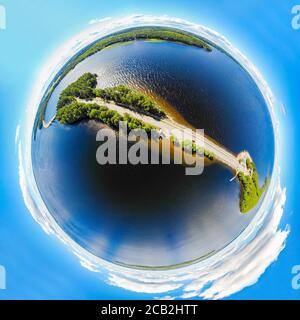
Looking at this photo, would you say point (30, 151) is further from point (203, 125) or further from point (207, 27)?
point (207, 27)

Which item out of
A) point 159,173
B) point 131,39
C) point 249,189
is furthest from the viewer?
point 131,39

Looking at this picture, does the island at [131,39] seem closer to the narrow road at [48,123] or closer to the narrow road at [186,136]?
the narrow road at [48,123]

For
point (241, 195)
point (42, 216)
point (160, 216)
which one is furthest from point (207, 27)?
point (42, 216)

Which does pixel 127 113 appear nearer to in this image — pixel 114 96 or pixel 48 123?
pixel 114 96

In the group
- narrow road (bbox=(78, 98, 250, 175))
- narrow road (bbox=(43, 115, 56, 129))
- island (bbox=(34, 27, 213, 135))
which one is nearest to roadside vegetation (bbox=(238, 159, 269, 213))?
narrow road (bbox=(78, 98, 250, 175))

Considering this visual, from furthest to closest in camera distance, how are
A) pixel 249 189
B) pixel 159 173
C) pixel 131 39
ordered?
pixel 131 39 → pixel 249 189 → pixel 159 173

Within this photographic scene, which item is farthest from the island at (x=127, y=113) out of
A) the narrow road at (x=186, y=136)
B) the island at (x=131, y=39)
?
the island at (x=131, y=39)

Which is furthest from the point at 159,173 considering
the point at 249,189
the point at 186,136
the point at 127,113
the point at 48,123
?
the point at 48,123
